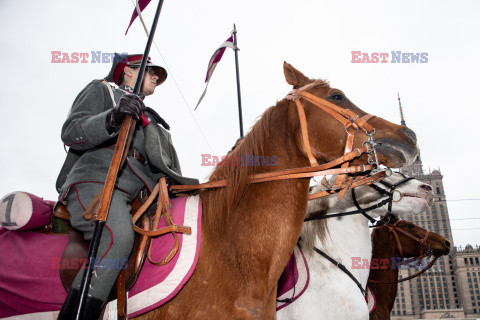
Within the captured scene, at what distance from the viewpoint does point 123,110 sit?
220cm

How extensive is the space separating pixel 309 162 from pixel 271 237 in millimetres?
710

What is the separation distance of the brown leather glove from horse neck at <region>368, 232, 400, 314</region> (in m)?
5.64

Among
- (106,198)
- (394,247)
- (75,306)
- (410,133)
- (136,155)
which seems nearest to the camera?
(75,306)

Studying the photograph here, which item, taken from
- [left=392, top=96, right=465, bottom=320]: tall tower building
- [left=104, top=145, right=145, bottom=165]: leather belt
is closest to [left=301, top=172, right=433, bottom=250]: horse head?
[left=104, top=145, right=145, bottom=165]: leather belt

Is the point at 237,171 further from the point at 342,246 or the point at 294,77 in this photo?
the point at 342,246

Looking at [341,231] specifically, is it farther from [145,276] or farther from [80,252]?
[80,252]

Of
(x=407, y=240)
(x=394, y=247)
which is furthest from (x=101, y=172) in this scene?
(x=407, y=240)

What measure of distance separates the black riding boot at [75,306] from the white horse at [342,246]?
101 inches

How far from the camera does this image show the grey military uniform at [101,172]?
6.97ft

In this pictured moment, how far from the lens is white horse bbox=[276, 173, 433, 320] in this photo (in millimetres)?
3980

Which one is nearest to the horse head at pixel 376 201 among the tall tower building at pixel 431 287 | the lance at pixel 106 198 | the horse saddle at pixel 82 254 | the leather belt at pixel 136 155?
the leather belt at pixel 136 155

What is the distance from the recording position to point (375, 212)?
5.42 meters

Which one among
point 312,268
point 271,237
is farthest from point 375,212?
point 271,237

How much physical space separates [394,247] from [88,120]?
615cm
